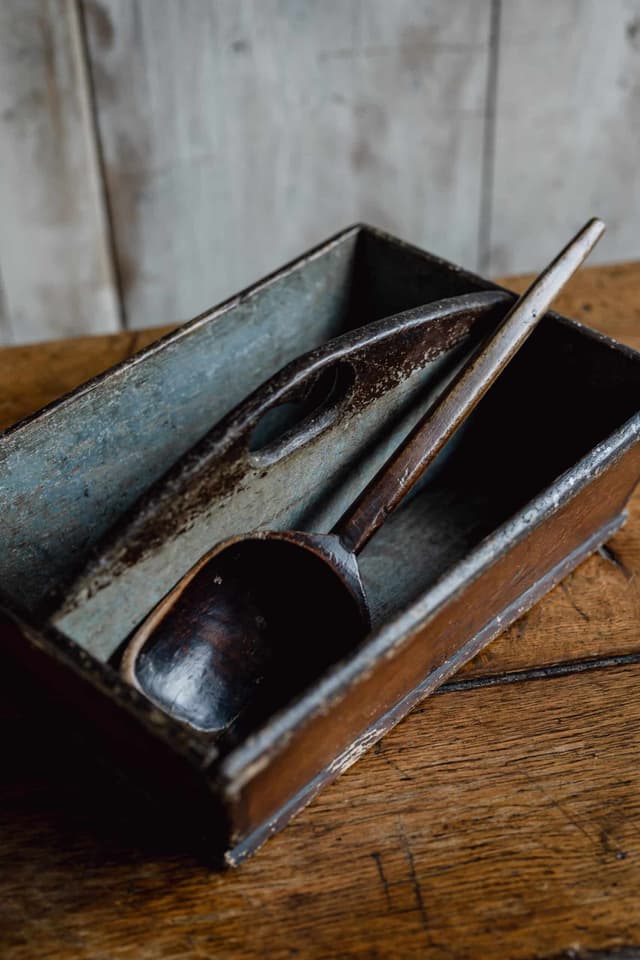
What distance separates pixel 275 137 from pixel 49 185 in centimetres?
26

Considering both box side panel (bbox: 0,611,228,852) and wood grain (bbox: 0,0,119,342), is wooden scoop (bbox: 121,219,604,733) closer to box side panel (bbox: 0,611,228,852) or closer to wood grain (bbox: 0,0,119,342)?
box side panel (bbox: 0,611,228,852)

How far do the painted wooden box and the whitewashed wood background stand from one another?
1.55ft

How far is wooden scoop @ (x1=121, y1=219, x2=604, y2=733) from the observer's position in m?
0.64

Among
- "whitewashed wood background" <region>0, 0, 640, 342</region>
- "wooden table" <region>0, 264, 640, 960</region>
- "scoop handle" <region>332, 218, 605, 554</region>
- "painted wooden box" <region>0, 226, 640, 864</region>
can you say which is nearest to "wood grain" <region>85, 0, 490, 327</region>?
"whitewashed wood background" <region>0, 0, 640, 342</region>

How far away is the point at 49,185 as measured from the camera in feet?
4.21

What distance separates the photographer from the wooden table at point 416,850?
1.85 feet

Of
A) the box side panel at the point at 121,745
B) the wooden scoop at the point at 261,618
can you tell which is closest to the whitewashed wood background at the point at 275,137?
the wooden scoop at the point at 261,618

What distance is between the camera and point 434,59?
4.22 ft

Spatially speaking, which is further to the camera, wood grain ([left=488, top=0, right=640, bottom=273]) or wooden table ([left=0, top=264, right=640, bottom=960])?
wood grain ([left=488, top=0, right=640, bottom=273])

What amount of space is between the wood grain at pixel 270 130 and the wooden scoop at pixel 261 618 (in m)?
0.68

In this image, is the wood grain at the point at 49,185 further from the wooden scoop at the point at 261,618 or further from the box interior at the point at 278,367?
the wooden scoop at the point at 261,618

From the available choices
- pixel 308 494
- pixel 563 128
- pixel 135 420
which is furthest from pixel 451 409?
pixel 563 128

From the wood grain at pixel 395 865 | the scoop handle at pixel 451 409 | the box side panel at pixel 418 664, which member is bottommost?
the wood grain at pixel 395 865

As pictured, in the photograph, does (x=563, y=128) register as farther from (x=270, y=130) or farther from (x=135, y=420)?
(x=135, y=420)
